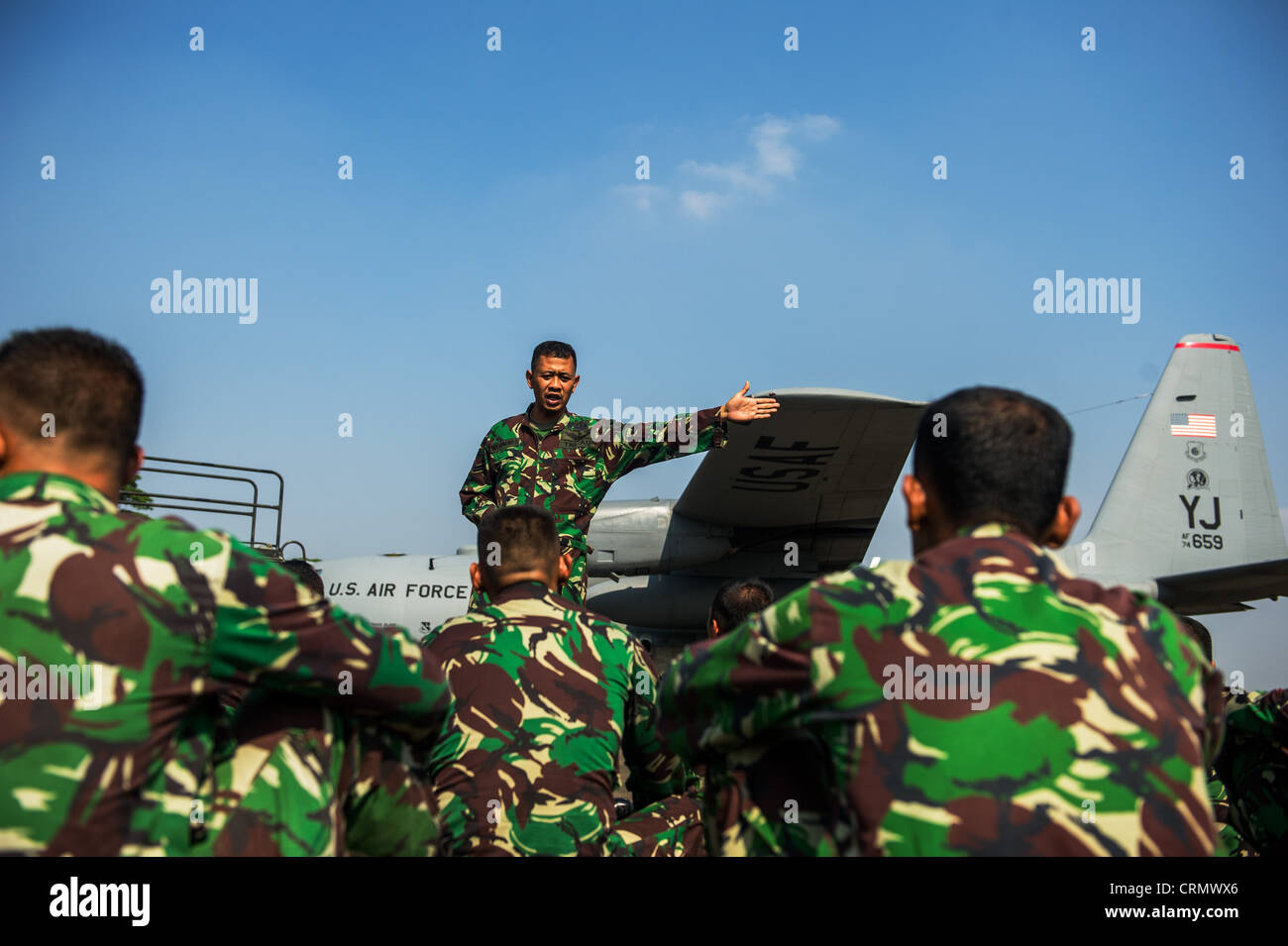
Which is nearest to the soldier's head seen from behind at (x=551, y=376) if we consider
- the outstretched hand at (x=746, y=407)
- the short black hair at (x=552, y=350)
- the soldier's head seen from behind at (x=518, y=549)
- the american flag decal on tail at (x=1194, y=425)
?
the short black hair at (x=552, y=350)

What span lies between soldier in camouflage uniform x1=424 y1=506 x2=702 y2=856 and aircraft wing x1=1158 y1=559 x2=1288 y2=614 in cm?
1144

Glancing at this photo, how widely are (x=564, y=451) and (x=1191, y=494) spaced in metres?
12.1

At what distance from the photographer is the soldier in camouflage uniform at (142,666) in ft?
4.92

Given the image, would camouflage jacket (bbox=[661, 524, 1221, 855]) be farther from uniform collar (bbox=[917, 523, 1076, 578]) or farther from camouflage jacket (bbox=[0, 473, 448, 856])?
camouflage jacket (bbox=[0, 473, 448, 856])

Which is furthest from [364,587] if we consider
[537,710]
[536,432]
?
[537,710]

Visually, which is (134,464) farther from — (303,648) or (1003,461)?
(1003,461)

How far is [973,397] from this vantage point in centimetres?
180

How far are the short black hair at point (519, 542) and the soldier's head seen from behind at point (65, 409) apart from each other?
1.37 meters

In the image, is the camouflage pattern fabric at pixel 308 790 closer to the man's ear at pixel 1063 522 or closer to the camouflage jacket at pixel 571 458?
the man's ear at pixel 1063 522

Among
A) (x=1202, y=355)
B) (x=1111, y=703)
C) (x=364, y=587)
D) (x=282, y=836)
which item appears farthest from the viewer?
(x=1202, y=355)

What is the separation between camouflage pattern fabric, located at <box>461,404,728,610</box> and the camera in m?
5.30

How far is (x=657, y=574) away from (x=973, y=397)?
1104 centimetres

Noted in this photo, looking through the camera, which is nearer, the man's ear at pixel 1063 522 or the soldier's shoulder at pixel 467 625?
the man's ear at pixel 1063 522
